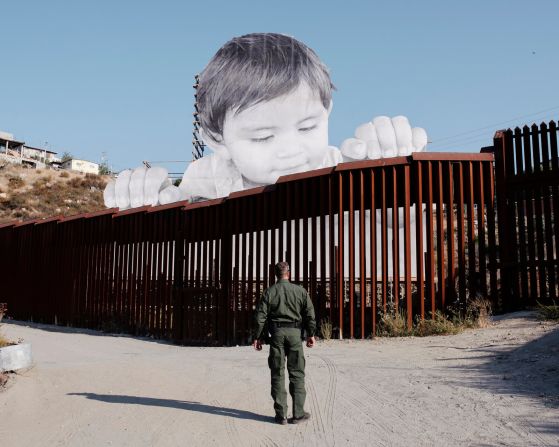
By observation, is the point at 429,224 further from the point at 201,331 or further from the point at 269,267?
the point at 201,331

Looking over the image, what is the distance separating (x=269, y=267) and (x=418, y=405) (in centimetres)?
579

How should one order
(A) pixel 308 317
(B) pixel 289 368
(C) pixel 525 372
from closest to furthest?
(B) pixel 289 368 → (A) pixel 308 317 → (C) pixel 525 372

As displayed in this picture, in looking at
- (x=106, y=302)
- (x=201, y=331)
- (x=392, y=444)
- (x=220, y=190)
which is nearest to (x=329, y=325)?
(x=201, y=331)

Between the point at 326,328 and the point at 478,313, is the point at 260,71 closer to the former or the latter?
the point at 326,328

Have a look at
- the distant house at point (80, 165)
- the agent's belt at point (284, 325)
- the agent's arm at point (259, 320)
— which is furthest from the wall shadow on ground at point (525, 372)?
the distant house at point (80, 165)

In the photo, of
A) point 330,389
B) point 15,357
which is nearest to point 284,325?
point 330,389

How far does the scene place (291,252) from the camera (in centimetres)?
1068

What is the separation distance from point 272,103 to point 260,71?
1.36 meters

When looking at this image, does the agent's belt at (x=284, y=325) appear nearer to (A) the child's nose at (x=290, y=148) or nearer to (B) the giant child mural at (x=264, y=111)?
(B) the giant child mural at (x=264, y=111)

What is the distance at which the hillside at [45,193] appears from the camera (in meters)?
42.1

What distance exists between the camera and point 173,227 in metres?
13.1

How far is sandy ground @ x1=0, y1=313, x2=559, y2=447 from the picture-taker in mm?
4699

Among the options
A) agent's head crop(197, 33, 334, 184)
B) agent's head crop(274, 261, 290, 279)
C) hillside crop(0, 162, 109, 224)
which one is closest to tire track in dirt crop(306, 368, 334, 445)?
agent's head crop(274, 261, 290, 279)

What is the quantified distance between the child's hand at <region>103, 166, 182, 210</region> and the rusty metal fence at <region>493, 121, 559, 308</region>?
48.7 ft
